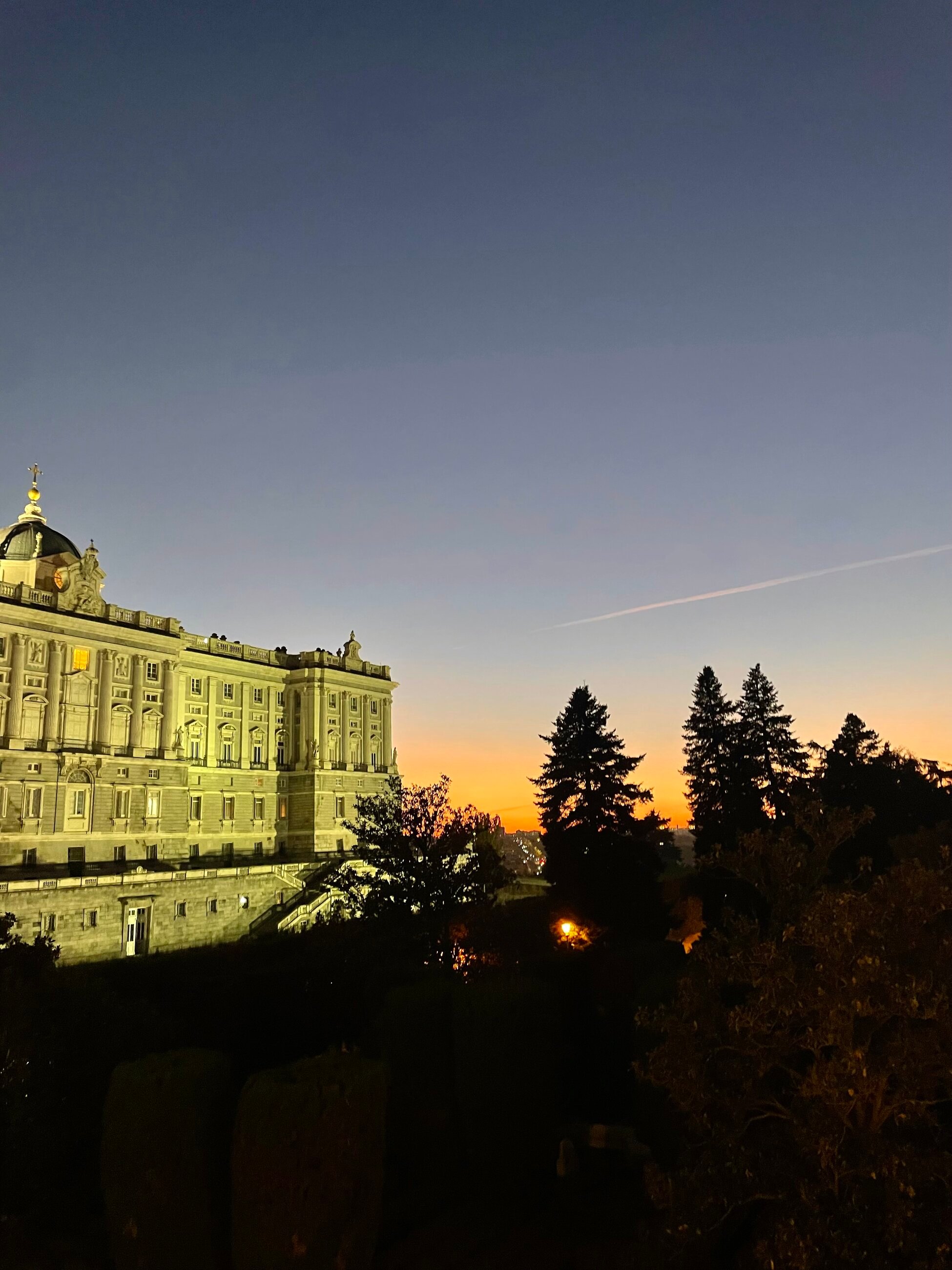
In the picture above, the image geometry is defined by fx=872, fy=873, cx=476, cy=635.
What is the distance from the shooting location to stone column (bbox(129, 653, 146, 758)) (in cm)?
6281

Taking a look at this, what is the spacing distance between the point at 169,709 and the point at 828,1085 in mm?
59755

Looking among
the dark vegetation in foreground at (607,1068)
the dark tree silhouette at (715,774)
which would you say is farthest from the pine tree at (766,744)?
the dark vegetation in foreground at (607,1068)

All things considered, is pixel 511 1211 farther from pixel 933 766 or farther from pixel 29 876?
pixel 933 766

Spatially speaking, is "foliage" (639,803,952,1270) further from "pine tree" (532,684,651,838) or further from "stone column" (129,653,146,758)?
"stone column" (129,653,146,758)

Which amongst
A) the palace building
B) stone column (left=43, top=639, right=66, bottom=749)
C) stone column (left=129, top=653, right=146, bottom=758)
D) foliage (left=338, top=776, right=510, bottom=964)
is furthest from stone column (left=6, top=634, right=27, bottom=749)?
foliage (left=338, top=776, right=510, bottom=964)

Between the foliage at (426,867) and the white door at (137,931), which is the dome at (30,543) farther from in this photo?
the foliage at (426,867)

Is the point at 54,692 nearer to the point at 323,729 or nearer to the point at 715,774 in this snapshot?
the point at 323,729

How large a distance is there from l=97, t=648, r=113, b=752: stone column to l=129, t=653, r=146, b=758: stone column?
164 centimetres

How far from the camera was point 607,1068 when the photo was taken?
81.1 feet

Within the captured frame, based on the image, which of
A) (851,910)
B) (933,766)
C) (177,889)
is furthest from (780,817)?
(851,910)

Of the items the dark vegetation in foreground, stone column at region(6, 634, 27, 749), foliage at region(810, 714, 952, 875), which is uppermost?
stone column at region(6, 634, 27, 749)

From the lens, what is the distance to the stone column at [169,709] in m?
64.9

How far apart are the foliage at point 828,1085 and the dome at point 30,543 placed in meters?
60.2

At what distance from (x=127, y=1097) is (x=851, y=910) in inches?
505
